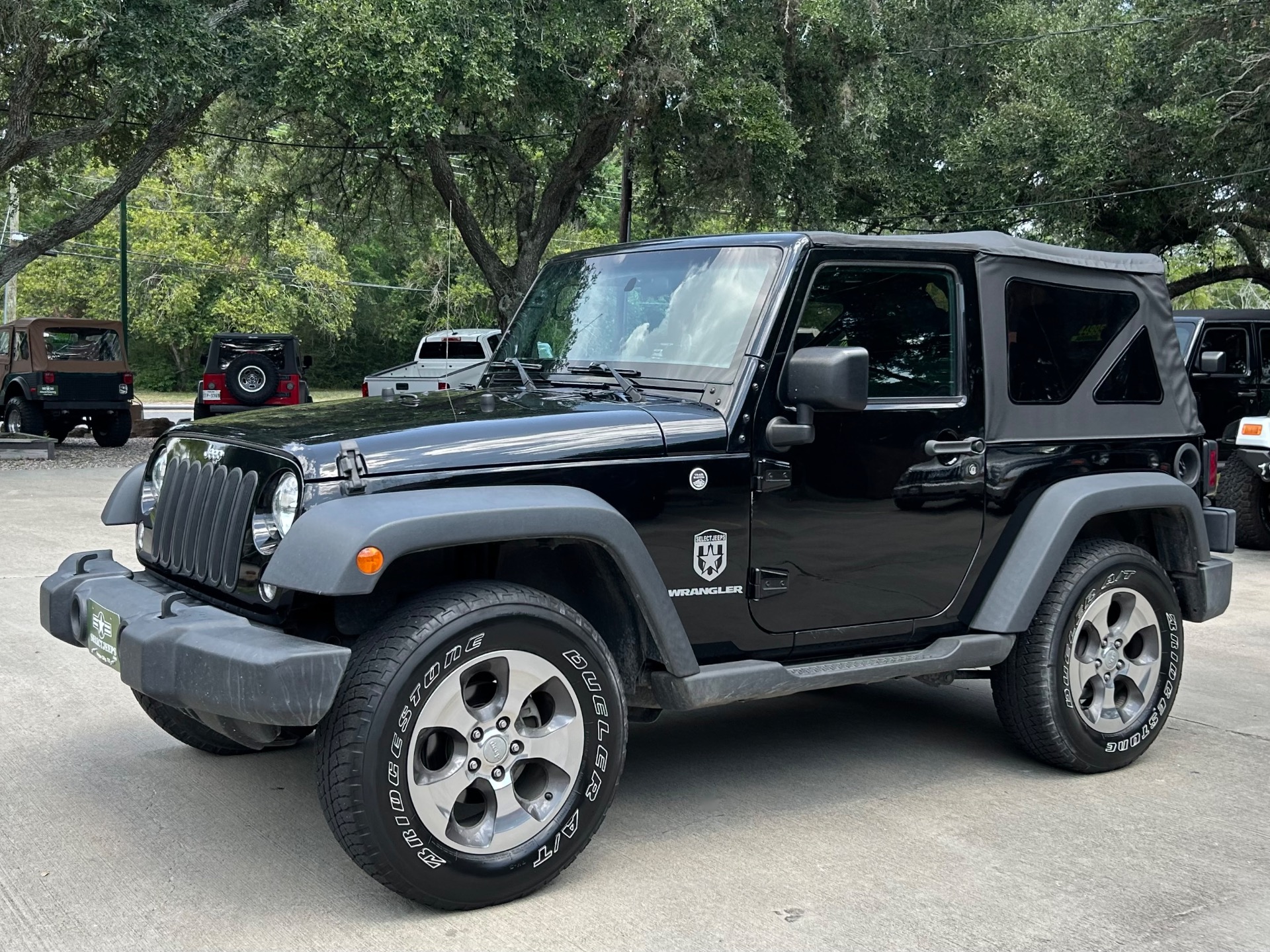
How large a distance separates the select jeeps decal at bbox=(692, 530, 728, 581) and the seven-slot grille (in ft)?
4.39

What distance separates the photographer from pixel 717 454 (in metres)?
4.07

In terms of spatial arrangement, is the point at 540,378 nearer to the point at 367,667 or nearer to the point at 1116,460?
the point at 367,667

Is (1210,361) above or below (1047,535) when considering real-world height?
above

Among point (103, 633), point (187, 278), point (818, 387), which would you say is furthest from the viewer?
Answer: point (187, 278)

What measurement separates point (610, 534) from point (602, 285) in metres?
1.41

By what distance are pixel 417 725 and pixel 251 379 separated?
16.0 m

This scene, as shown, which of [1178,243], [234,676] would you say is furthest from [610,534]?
[1178,243]

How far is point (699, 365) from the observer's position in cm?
433

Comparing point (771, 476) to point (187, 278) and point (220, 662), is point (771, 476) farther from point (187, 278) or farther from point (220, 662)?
point (187, 278)

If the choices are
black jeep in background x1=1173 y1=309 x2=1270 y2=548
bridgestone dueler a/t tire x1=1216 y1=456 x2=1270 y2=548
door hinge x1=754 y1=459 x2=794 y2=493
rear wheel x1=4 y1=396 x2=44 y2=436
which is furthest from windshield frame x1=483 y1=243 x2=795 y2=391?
rear wheel x1=4 y1=396 x2=44 y2=436

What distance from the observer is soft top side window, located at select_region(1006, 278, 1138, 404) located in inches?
190

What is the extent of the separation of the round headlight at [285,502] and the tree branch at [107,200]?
15822 mm

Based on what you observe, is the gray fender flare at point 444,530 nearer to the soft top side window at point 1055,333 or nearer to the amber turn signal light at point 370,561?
the amber turn signal light at point 370,561

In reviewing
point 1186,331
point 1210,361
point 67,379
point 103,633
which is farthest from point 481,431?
point 67,379
